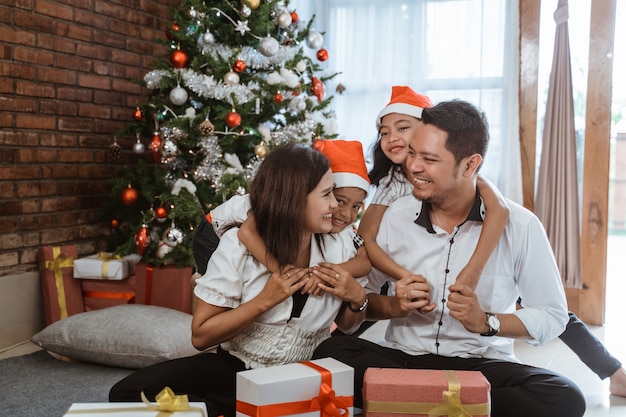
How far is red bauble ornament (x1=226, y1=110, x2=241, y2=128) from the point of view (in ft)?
11.5

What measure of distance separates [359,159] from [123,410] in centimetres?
109

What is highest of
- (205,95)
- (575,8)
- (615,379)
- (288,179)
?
(575,8)

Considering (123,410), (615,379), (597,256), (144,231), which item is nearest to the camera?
(123,410)

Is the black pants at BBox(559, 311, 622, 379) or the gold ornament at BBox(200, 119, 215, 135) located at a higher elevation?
the gold ornament at BBox(200, 119, 215, 135)

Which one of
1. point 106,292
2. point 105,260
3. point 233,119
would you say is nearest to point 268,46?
point 233,119

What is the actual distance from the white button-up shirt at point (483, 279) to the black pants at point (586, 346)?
61 centimetres

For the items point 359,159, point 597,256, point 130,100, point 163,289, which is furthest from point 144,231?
point 597,256

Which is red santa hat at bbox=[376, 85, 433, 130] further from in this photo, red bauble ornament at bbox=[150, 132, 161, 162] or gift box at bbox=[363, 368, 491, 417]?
red bauble ornament at bbox=[150, 132, 161, 162]

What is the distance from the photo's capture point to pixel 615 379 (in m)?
2.76

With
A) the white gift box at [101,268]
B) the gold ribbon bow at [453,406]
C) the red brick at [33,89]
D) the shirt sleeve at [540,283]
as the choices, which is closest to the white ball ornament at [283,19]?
the red brick at [33,89]

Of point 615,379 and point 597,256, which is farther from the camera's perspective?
point 597,256

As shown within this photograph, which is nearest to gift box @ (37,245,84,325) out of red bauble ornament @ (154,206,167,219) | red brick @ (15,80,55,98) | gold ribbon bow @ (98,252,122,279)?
gold ribbon bow @ (98,252,122,279)

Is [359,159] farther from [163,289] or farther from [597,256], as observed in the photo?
[597,256]

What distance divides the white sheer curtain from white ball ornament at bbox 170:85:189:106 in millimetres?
1353
